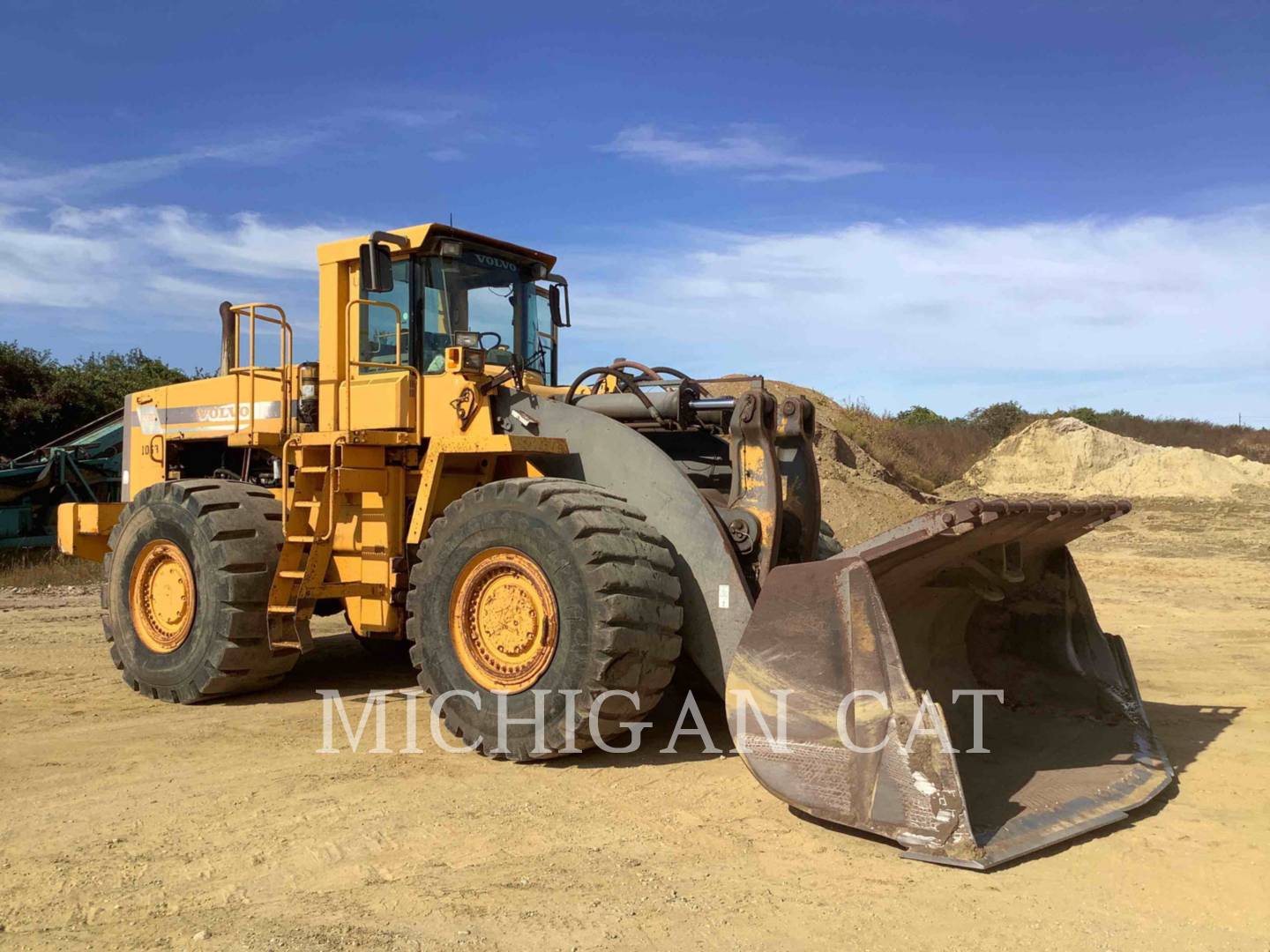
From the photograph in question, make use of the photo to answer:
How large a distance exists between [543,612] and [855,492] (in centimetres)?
1235

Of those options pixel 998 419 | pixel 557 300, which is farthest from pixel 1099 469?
pixel 557 300

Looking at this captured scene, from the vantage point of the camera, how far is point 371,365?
6.58 meters

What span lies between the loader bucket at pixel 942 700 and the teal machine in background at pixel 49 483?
1202 centimetres

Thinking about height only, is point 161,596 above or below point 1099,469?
below

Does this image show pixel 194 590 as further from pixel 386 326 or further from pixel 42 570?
pixel 42 570

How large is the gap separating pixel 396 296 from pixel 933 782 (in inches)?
180

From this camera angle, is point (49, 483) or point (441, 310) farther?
point (49, 483)

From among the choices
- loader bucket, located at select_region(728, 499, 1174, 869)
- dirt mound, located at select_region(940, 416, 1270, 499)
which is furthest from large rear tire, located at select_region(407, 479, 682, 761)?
dirt mound, located at select_region(940, 416, 1270, 499)

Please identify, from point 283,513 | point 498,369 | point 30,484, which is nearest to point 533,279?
point 498,369

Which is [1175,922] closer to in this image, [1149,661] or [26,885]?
[26,885]

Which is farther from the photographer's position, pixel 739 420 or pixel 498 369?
→ pixel 498 369

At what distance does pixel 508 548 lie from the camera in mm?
5270

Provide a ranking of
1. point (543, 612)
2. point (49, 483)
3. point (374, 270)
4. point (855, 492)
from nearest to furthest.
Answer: point (543, 612) → point (374, 270) → point (49, 483) → point (855, 492)

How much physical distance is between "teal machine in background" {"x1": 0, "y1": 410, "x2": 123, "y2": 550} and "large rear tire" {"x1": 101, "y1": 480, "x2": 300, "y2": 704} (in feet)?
23.8
